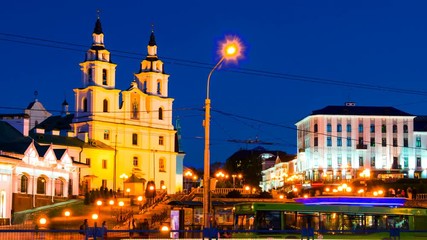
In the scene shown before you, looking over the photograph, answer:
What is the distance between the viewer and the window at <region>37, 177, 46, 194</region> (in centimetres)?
6969

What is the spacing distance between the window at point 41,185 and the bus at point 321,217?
121ft

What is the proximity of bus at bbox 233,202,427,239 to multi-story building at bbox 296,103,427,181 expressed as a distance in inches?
3563

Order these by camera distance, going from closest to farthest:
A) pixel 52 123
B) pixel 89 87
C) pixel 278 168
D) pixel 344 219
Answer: pixel 344 219 < pixel 89 87 < pixel 52 123 < pixel 278 168

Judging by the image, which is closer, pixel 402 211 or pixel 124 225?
pixel 402 211

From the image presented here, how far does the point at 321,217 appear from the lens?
37.2 metres

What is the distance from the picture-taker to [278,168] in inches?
6718

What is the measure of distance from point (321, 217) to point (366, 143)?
309ft

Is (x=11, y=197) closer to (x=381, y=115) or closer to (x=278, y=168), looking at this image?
(x=381, y=115)

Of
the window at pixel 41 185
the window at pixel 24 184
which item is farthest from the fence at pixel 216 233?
the window at pixel 41 185

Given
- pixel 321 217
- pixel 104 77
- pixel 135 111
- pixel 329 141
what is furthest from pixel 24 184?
pixel 329 141


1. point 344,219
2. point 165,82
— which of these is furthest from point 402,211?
point 165,82

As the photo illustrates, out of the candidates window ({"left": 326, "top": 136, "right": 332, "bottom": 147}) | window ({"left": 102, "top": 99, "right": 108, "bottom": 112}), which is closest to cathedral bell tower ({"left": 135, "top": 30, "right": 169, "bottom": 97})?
window ({"left": 102, "top": 99, "right": 108, "bottom": 112})

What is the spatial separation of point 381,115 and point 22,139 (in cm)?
7351

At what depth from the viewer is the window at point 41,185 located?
229ft
